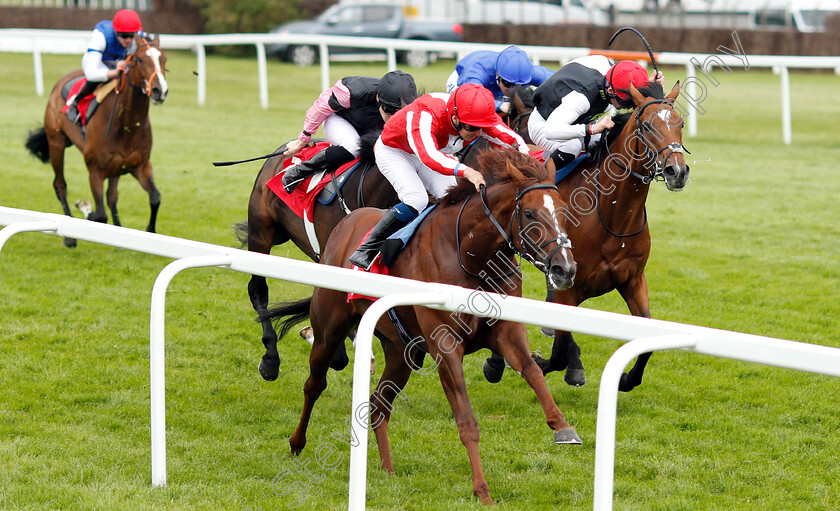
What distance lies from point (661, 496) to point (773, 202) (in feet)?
20.7

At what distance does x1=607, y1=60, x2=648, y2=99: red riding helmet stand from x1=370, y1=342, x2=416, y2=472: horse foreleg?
5.37ft

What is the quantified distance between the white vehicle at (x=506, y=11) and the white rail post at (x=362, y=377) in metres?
21.8

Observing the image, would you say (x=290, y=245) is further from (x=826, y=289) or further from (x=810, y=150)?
(x=810, y=150)

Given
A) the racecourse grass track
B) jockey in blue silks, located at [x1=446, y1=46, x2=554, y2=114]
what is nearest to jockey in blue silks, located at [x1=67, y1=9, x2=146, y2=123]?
the racecourse grass track

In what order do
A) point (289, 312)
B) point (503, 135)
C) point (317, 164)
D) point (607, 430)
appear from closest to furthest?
point (607, 430), point (503, 135), point (289, 312), point (317, 164)

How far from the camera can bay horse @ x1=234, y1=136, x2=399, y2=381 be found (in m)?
4.88

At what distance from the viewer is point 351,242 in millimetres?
4008

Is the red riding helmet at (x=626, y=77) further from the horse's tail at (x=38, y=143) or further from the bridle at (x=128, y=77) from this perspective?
the horse's tail at (x=38, y=143)

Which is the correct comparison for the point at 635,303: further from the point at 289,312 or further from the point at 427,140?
the point at 289,312

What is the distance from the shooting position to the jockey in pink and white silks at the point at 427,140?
380cm

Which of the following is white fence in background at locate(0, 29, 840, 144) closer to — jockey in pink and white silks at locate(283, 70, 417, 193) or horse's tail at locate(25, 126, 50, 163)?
horse's tail at locate(25, 126, 50, 163)

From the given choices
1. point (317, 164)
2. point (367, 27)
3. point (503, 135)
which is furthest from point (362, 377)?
point (367, 27)

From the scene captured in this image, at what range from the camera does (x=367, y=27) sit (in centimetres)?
2159

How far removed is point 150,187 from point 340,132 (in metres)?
2.81
